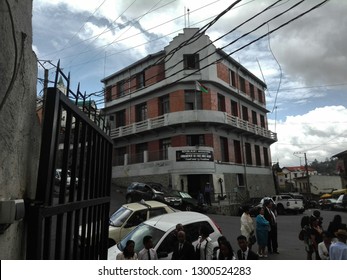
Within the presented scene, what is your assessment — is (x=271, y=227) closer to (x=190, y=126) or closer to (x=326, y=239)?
(x=326, y=239)

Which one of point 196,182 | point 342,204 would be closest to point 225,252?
point 196,182

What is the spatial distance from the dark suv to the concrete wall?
56.1ft

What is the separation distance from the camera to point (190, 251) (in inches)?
230

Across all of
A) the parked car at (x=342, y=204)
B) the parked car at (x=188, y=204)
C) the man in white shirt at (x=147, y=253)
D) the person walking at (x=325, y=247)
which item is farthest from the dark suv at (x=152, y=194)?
the parked car at (x=342, y=204)

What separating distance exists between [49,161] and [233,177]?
2794cm

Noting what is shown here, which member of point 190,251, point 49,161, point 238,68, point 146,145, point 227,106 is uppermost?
point 238,68

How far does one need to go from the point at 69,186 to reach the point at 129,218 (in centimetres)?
677

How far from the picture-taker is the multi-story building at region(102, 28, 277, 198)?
26422 millimetres

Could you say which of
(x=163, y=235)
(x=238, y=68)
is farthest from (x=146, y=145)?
(x=163, y=235)

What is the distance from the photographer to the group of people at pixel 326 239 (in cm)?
504

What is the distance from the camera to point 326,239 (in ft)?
19.6

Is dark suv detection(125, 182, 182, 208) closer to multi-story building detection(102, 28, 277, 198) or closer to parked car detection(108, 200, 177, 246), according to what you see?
multi-story building detection(102, 28, 277, 198)

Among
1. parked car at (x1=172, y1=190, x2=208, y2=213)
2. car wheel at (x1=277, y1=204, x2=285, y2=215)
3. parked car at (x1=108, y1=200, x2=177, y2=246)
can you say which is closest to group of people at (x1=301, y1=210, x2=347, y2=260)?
parked car at (x1=108, y1=200, x2=177, y2=246)

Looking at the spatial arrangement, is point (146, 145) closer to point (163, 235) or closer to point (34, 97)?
point (163, 235)
